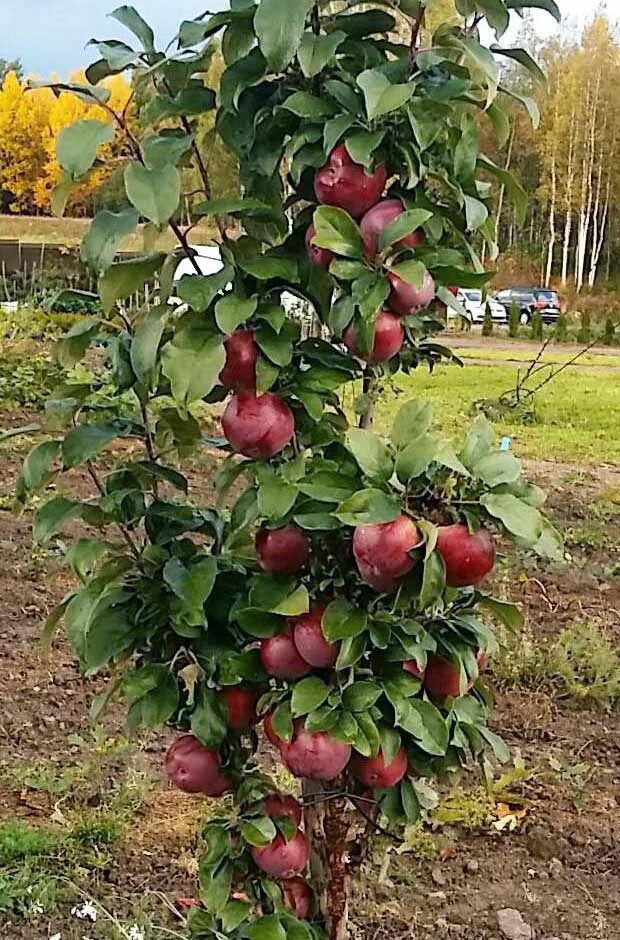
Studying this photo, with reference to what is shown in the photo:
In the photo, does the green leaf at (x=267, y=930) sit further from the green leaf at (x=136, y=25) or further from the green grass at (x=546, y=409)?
the green grass at (x=546, y=409)

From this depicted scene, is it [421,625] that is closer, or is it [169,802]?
[421,625]

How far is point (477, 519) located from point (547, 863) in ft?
4.51

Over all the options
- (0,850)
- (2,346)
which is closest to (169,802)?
(0,850)

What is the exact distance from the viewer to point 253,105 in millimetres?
1064

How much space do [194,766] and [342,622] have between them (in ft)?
0.88

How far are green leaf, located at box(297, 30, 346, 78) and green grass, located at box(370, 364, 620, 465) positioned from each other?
386cm

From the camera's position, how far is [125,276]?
3.32 ft

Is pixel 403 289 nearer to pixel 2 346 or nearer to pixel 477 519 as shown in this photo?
pixel 477 519

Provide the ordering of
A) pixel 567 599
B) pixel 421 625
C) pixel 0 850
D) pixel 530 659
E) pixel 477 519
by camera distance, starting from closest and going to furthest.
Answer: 1. pixel 477 519
2. pixel 421 625
3. pixel 0 850
4. pixel 530 659
5. pixel 567 599

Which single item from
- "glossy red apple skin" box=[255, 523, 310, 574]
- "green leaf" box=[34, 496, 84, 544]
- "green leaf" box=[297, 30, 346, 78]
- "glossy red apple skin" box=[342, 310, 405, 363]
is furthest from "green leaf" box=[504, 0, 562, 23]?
"green leaf" box=[34, 496, 84, 544]

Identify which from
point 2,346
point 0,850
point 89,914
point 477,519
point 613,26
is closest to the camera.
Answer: point 477,519

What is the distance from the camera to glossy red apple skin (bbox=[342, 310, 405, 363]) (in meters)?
1.02

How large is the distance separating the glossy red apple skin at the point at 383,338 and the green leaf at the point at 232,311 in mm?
95

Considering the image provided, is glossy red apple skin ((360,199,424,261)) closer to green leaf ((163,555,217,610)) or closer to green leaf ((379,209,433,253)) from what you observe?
green leaf ((379,209,433,253))
